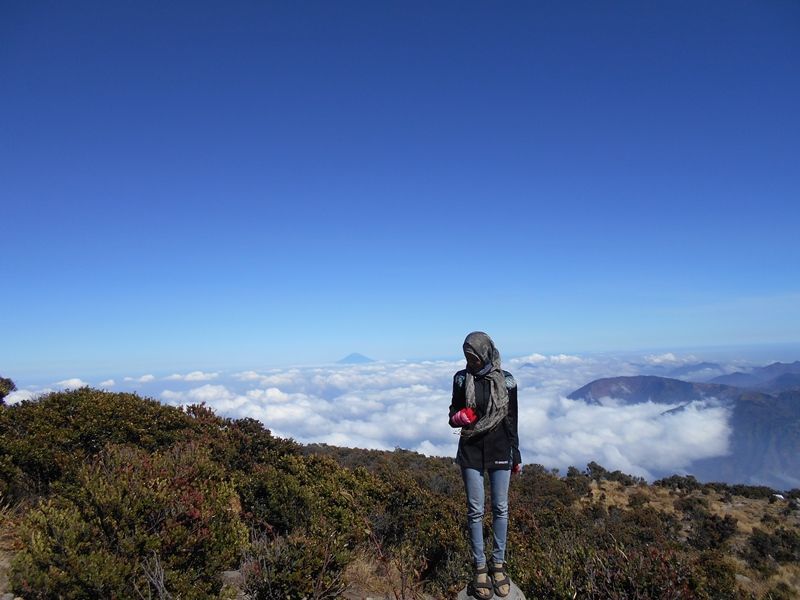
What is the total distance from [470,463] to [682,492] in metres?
25.9

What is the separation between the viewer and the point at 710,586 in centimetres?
475

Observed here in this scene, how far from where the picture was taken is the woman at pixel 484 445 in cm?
396

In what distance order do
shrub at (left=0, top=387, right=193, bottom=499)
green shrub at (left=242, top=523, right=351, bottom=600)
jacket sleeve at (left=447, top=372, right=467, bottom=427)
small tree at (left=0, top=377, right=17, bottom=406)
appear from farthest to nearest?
small tree at (left=0, top=377, right=17, bottom=406)
shrub at (left=0, top=387, right=193, bottom=499)
jacket sleeve at (left=447, top=372, right=467, bottom=427)
green shrub at (left=242, top=523, right=351, bottom=600)

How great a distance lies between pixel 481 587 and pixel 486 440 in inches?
52.3

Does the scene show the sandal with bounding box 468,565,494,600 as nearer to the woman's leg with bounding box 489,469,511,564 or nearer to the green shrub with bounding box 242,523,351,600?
the woman's leg with bounding box 489,469,511,564

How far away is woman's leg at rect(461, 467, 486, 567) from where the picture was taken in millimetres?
3988

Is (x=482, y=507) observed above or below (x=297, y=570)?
above

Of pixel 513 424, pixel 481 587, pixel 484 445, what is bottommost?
pixel 481 587

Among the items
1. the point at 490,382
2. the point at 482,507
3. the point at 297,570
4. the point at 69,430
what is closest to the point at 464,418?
the point at 490,382

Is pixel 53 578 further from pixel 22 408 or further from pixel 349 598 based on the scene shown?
pixel 22 408

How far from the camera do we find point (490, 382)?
4.03 m

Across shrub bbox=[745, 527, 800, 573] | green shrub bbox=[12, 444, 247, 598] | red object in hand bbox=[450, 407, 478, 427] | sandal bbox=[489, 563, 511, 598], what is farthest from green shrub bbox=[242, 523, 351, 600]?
shrub bbox=[745, 527, 800, 573]

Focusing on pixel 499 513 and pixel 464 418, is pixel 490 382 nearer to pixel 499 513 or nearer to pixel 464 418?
pixel 464 418

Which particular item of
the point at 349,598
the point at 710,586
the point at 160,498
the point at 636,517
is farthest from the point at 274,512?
the point at 636,517
